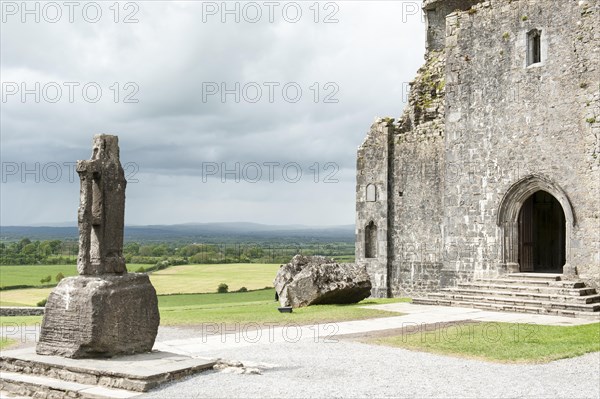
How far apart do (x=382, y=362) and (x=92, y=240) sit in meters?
4.74

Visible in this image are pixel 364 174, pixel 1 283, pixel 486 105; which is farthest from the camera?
pixel 1 283

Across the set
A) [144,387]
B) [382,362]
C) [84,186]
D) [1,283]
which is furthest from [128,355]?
[1,283]

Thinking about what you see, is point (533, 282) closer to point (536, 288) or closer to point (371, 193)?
point (536, 288)

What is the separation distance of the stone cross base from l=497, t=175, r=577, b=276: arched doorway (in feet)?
44.7

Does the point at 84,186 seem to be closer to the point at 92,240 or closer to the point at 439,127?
the point at 92,240

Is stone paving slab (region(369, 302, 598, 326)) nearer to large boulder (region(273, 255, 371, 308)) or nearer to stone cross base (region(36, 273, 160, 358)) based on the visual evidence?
large boulder (region(273, 255, 371, 308))

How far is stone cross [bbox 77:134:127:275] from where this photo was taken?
1042 cm

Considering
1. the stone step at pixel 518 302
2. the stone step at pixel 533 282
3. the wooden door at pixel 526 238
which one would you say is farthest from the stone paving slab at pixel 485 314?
the wooden door at pixel 526 238

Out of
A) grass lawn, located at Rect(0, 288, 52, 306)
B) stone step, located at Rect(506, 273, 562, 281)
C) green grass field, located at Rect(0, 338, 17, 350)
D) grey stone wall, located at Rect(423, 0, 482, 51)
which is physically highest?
grey stone wall, located at Rect(423, 0, 482, 51)

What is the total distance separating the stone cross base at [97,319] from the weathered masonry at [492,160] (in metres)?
13.6

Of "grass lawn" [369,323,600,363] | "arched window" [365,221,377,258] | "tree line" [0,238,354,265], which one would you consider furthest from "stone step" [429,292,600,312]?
"tree line" [0,238,354,265]

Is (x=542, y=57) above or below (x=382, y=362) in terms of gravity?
above

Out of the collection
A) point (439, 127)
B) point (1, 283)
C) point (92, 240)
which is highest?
point (439, 127)

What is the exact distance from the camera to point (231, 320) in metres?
17.0
